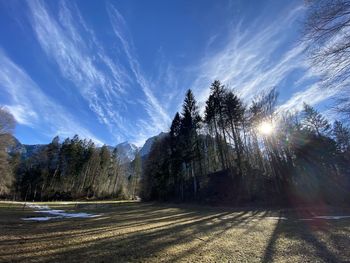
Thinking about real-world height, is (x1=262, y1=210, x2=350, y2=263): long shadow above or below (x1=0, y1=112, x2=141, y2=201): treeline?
below

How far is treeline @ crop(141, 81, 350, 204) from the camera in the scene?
25.4 meters

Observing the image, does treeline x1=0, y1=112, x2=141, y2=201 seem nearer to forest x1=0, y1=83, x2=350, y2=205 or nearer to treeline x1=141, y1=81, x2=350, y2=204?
forest x1=0, y1=83, x2=350, y2=205

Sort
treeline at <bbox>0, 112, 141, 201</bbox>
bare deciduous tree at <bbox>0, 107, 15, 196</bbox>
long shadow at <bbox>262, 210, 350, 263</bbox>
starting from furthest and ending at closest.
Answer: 1. treeline at <bbox>0, 112, 141, 201</bbox>
2. bare deciduous tree at <bbox>0, 107, 15, 196</bbox>
3. long shadow at <bbox>262, 210, 350, 263</bbox>

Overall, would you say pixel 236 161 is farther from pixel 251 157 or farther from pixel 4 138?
pixel 4 138

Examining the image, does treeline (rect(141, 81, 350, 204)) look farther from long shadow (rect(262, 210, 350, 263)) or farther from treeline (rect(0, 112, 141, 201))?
treeline (rect(0, 112, 141, 201))

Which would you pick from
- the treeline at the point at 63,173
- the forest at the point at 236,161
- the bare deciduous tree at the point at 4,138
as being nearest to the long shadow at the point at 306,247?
the forest at the point at 236,161

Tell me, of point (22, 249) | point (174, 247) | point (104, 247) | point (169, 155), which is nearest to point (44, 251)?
point (22, 249)

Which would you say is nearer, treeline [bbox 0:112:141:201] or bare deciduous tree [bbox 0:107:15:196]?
bare deciduous tree [bbox 0:107:15:196]

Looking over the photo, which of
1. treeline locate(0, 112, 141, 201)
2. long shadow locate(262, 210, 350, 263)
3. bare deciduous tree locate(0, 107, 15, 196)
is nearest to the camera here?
long shadow locate(262, 210, 350, 263)

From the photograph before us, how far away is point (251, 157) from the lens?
3575 centimetres

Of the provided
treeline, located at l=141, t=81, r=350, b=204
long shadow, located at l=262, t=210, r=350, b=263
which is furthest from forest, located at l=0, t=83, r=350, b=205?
long shadow, located at l=262, t=210, r=350, b=263

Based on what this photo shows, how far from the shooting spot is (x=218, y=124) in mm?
33562

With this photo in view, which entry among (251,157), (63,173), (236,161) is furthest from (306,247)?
(63,173)

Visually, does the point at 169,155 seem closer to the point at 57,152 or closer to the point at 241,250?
the point at 241,250
